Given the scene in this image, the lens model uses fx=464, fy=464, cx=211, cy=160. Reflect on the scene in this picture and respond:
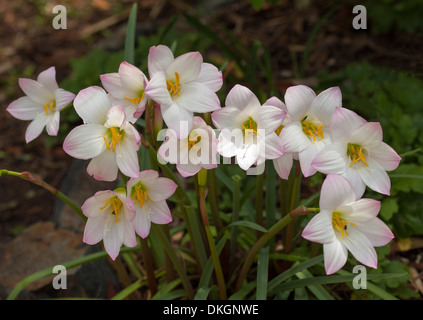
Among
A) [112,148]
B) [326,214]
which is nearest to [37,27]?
[112,148]

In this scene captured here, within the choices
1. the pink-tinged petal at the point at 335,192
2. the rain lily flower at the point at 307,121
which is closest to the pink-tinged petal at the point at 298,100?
the rain lily flower at the point at 307,121

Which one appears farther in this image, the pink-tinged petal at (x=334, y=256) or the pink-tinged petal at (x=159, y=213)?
the pink-tinged petal at (x=159, y=213)

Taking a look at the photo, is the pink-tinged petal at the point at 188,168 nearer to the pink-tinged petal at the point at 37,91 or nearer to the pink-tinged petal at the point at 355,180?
the pink-tinged petal at the point at 355,180

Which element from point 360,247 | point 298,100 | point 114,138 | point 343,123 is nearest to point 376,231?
point 360,247

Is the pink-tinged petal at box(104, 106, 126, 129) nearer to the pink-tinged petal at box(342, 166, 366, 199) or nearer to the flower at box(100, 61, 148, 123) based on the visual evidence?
the flower at box(100, 61, 148, 123)

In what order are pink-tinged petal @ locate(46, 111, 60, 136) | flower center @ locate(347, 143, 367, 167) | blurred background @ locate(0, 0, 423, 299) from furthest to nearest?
blurred background @ locate(0, 0, 423, 299) → pink-tinged petal @ locate(46, 111, 60, 136) → flower center @ locate(347, 143, 367, 167)

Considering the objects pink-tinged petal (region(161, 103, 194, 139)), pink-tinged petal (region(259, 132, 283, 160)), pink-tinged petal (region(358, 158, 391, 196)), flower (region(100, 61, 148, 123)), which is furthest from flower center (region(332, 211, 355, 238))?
flower (region(100, 61, 148, 123))

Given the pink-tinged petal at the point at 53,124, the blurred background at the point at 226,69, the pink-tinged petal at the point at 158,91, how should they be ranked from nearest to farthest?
the pink-tinged petal at the point at 158,91 → the pink-tinged petal at the point at 53,124 → the blurred background at the point at 226,69

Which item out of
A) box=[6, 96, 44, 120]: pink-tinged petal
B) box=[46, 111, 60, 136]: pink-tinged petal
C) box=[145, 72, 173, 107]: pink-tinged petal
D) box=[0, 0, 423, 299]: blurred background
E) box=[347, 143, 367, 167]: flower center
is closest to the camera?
box=[145, 72, 173, 107]: pink-tinged petal
